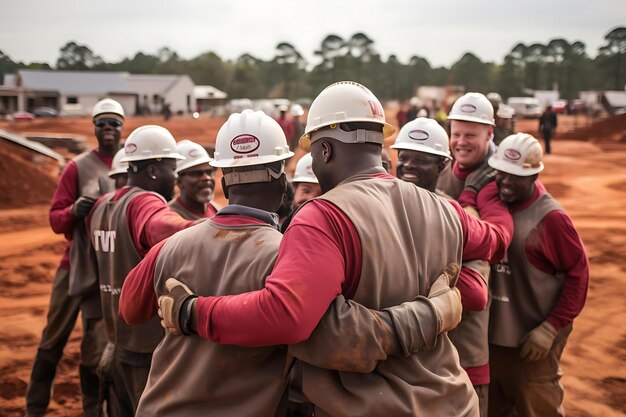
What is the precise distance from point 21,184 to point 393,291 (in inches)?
741

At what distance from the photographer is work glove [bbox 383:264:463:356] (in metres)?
2.46

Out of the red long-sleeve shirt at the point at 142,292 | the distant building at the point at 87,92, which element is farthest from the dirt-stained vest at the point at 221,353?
the distant building at the point at 87,92

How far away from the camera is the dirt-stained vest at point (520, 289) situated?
4570 millimetres

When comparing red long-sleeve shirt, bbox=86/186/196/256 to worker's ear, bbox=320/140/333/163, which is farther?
red long-sleeve shirt, bbox=86/186/196/256

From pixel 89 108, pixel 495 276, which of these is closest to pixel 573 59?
pixel 89 108

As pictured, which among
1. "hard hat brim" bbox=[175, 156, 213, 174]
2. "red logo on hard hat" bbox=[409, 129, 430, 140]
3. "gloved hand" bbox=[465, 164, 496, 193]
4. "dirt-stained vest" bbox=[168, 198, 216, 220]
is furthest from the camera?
"hard hat brim" bbox=[175, 156, 213, 174]

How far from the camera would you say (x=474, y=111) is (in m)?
5.33

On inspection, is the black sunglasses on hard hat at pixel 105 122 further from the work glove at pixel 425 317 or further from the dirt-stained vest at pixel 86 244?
the work glove at pixel 425 317

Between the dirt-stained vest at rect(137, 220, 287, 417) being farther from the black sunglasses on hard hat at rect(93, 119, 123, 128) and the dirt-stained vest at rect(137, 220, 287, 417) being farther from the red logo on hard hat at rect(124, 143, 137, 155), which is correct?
the black sunglasses on hard hat at rect(93, 119, 123, 128)

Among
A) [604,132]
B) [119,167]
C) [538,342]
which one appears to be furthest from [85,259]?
[604,132]

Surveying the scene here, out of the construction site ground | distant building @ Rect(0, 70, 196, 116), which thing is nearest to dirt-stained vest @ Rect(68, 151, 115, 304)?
the construction site ground

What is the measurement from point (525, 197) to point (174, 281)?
9.52 ft

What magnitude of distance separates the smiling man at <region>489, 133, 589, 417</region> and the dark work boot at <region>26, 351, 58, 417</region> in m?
4.19

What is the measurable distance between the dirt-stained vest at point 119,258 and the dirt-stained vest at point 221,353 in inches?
65.1
